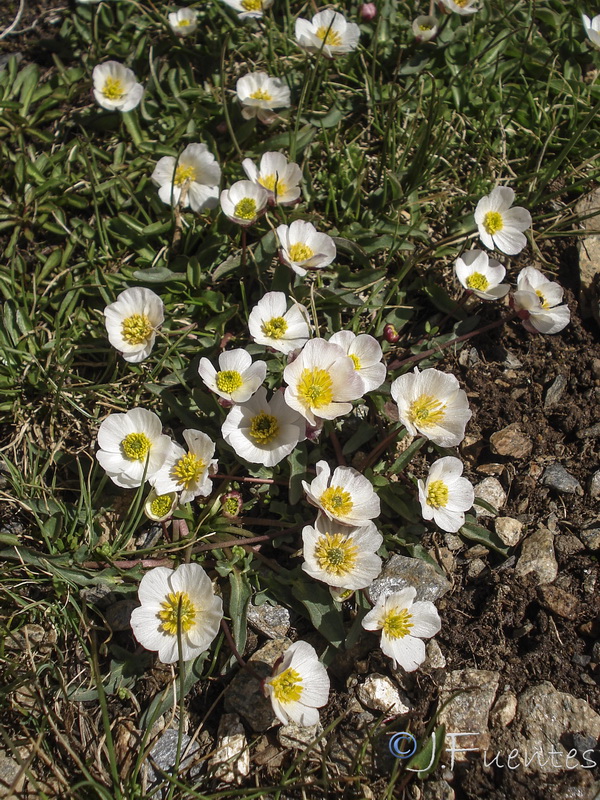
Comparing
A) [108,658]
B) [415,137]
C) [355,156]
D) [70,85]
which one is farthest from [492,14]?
[108,658]

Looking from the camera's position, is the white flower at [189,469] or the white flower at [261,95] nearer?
the white flower at [189,469]

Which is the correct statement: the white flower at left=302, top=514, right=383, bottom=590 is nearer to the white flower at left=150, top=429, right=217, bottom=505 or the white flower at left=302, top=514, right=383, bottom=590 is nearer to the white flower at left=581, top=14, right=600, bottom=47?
the white flower at left=150, top=429, right=217, bottom=505

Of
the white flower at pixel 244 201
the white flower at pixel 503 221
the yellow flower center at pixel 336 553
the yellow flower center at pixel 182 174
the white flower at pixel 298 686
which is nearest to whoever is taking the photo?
the white flower at pixel 298 686

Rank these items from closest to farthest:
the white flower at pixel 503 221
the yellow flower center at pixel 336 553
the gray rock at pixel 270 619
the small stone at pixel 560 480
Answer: the yellow flower center at pixel 336 553 → the gray rock at pixel 270 619 → the small stone at pixel 560 480 → the white flower at pixel 503 221

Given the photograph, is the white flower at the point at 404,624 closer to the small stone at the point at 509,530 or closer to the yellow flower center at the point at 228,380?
the small stone at the point at 509,530

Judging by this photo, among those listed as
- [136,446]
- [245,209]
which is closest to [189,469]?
[136,446]

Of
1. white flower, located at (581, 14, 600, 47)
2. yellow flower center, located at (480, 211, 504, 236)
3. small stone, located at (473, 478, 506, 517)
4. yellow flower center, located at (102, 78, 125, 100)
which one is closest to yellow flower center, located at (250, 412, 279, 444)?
small stone, located at (473, 478, 506, 517)

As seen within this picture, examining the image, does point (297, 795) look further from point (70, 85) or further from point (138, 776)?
point (70, 85)

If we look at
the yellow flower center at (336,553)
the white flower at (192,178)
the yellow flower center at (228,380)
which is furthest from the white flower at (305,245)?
the yellow flower center at (336,553)

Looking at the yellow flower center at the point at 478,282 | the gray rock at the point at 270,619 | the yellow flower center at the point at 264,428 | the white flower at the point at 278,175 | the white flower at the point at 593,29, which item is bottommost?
the gray rock at the point at 270,619
